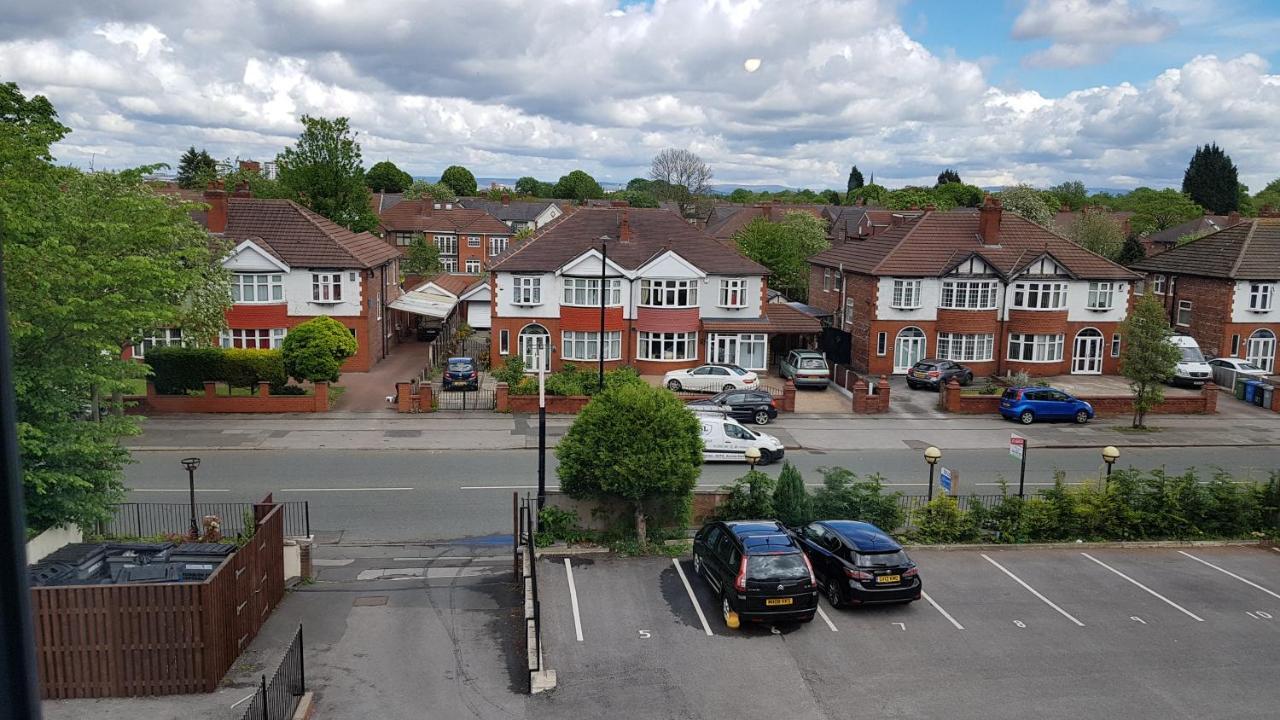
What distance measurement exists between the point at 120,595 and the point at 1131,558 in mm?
19398

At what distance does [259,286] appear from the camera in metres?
40.9

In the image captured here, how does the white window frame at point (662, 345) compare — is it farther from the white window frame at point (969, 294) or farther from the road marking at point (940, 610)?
the road marking at point (940, 610)

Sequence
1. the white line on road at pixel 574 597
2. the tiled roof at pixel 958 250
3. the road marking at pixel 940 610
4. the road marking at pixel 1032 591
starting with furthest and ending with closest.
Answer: the tiled roof at pixel 958 250
the road marking at pixel 1032 591
the road marking at pixel 940 610
the white line on road at pixel 574 597

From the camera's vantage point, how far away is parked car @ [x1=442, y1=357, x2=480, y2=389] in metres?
36.9

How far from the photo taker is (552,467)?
27.4 metres

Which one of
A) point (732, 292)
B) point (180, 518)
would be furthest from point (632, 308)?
point (180, 518)

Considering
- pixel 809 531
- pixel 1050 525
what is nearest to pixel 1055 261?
Answer: pixel 1050 525

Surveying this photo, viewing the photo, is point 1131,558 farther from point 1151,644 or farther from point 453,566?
point 453,566

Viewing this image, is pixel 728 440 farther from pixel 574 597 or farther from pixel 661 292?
pixel 661 292

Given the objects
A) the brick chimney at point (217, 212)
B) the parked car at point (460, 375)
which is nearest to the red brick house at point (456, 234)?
the brick chimney at point (217, 212)

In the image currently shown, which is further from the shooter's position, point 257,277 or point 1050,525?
point 257,277

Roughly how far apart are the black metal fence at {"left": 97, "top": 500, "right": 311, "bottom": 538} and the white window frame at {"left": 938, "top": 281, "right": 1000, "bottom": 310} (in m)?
31.4

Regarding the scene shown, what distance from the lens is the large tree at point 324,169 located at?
63.0 m

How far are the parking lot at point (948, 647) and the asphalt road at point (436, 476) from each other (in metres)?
5.52
